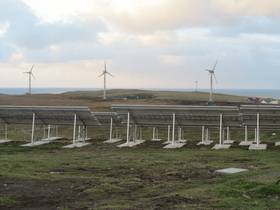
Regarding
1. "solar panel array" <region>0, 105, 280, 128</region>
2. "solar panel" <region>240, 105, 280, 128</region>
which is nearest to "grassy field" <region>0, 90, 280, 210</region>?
"solar panel" <region>240, 105, 280, 128</region>

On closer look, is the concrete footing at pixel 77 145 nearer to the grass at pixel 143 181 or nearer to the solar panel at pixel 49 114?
the solar panel at pixel 49 114

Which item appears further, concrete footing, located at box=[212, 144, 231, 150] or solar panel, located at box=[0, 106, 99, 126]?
solar panel, located at box=[0, 106, 99, 126]

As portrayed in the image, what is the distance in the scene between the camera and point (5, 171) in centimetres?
1688

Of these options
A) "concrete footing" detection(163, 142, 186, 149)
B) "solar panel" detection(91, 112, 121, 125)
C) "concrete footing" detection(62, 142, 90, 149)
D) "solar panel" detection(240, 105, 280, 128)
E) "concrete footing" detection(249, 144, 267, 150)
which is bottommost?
"concrete footing" detection(62, 142, 90, 149)

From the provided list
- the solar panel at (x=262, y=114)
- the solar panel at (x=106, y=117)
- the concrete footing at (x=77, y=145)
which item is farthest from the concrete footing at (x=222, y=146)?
the concrete footing at (x=77, y=145)

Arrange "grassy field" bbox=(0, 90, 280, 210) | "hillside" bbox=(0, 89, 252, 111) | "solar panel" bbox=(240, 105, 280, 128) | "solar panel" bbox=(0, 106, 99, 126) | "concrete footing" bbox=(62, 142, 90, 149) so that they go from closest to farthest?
"grassy field" bbox=(0, 90, 280, 210) < "solar panel" bbox=(240, 105, 280, 128) < "concrete footing" bbox=(62, 142, 90, 149) < "solar panel" bbox=(0, 106, 99, 126) < "hillside" bbox=(0, 89, 252, 111)

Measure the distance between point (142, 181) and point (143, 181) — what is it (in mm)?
31

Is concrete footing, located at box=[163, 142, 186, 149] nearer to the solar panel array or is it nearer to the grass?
the solar panel array

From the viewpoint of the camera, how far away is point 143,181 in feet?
49.3

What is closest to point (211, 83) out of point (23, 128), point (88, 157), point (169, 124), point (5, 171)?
point (23, 128)

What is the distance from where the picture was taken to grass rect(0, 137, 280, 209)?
11367 mm

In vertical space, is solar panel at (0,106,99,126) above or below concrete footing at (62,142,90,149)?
above

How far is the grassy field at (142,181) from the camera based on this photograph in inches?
446

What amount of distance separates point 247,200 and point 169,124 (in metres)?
18.1
